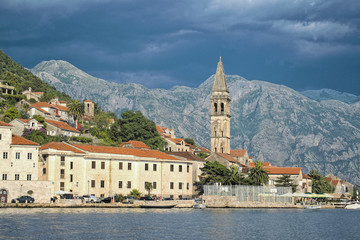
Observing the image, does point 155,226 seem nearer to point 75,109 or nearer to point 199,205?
point 199,205

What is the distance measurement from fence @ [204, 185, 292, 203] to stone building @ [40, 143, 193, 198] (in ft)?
24.7

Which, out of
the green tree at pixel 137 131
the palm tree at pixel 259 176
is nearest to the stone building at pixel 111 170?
the palm tree at pixel 259 176

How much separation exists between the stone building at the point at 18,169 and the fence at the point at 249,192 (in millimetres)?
33724

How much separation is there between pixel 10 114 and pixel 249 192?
184 feet

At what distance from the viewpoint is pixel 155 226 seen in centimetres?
6850

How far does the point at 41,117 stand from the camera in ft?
424

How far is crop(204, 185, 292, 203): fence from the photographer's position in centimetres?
10944

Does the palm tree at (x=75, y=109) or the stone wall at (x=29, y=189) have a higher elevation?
the palm tree at (x=75, y=109)

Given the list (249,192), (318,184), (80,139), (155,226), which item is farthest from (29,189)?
(318,184)

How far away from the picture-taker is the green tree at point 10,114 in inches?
4874

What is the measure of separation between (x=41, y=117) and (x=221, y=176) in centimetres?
4369

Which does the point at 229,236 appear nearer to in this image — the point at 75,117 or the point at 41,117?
the point at 41,117

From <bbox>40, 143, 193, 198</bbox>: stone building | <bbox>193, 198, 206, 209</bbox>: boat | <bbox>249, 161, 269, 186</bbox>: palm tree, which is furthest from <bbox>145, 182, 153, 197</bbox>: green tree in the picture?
<bbox>249, 161, 269, 186</bbox>: palm tree

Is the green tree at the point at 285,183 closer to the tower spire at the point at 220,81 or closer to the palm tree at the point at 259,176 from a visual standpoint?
the palm tree at the point at 259,176
